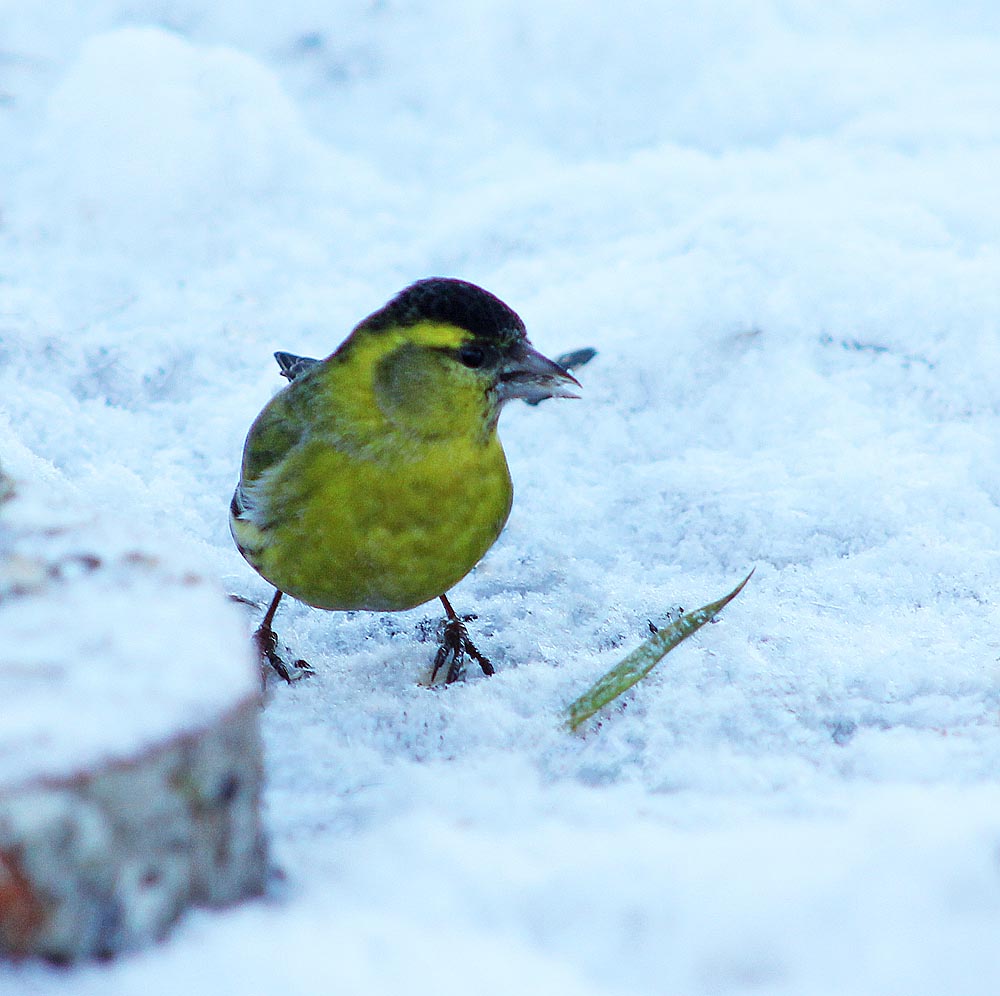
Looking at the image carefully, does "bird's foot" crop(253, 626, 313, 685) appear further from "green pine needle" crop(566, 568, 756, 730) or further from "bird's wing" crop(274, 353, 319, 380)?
"bird's wing" crop(274, 353, 319, 380)

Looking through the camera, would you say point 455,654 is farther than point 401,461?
Yes

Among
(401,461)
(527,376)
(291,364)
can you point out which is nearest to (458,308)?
(527,376)

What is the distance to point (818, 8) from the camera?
6844mm

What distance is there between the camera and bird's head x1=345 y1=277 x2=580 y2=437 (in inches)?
108

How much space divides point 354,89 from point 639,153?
182 centimetres

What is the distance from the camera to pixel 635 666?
8.52 ft

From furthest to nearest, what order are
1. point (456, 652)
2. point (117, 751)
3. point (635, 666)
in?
point (456, 652)
point (635, 666)
point (117, 751)

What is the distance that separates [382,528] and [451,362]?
43 centimetres

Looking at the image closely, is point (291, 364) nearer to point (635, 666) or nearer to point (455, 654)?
point (455, 654)

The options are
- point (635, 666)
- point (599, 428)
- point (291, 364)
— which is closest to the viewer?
point (635, 666)

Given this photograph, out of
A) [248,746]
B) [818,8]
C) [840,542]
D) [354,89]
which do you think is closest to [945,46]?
[818,8]

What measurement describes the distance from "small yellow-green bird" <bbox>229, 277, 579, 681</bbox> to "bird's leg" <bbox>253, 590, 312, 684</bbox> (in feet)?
0.72

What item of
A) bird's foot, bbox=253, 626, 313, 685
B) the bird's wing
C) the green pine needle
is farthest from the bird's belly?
the bird's wing

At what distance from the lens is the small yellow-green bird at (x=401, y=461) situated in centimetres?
266
